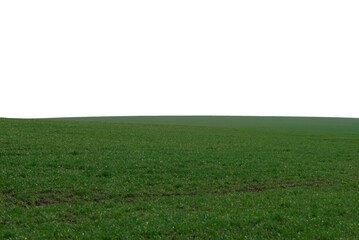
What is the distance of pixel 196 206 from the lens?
15.3 metres

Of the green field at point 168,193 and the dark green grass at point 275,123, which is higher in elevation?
the dark green grass at point 275,123

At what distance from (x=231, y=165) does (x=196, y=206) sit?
9693 millimetres

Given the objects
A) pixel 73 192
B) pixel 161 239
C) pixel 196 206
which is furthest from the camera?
pixel 73 192

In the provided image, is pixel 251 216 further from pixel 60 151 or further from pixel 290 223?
pixel 60 151

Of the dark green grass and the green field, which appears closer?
the green field

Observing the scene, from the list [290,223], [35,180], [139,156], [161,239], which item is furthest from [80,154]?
[290,223]

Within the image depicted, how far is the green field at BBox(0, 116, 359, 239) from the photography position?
12.1m

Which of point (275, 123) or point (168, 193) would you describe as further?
point (275, 123)

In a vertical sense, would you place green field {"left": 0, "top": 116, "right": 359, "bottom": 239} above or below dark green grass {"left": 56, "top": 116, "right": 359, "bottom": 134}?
below

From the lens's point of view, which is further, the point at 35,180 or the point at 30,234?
the point at 35,180

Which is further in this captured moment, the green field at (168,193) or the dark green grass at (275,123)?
the dark green grass at (275,123)

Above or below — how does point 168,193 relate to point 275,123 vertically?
below

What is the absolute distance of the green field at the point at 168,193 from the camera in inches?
478

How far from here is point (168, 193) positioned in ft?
56.7
